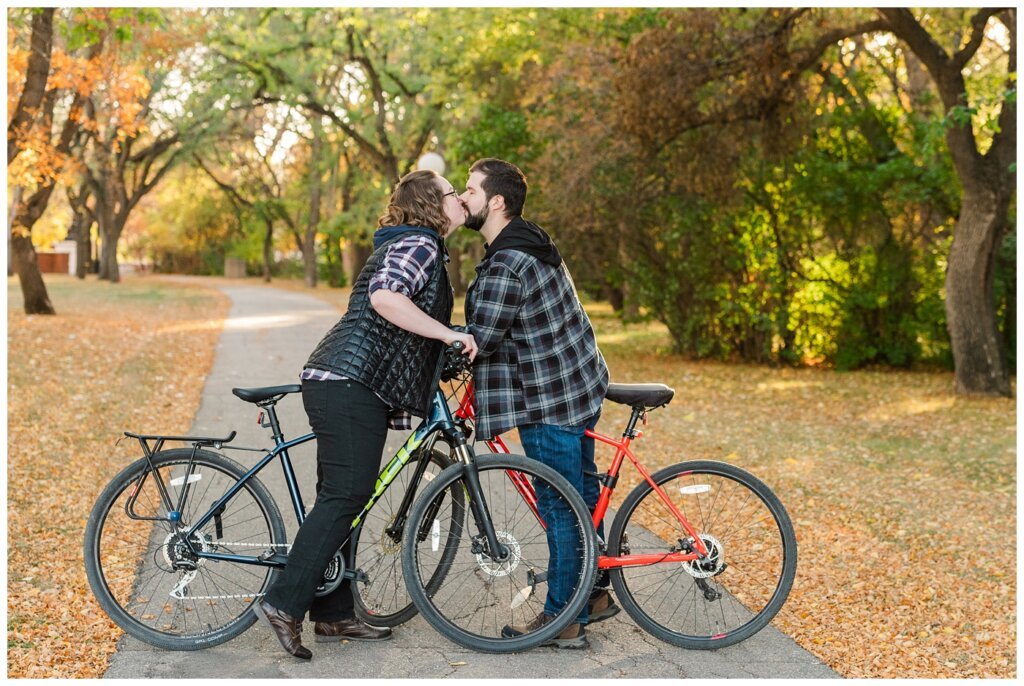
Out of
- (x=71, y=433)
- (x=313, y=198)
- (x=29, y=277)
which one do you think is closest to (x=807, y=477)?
(x=71, y=433)

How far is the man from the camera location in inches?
164

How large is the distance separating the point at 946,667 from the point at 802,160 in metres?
12.9

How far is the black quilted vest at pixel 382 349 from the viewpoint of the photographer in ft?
13.2

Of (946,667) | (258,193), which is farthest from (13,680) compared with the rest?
(258,193)

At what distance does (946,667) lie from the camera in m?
4.40

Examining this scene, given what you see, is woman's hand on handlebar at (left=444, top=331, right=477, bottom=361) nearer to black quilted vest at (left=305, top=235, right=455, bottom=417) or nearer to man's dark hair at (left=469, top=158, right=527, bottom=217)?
black quilted vest at (left=305, top=235, right=455, bottom=417)

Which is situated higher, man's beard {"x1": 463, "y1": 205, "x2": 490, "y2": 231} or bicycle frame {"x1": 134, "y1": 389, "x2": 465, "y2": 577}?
man's beard {"x1": 463, "y1": 205, "x2": 490, "y2": 231}

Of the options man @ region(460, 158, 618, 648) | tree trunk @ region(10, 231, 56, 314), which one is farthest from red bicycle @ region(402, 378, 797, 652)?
tree trunk @ region(10, 231, 56, 314)

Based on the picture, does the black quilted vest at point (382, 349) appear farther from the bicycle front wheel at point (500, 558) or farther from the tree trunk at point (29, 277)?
the tree trunk at point (29, 277)

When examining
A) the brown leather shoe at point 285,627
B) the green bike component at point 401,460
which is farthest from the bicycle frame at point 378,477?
the brown leather shoe at point 285,627

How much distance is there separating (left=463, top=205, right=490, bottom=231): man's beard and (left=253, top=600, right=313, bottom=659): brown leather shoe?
167cm

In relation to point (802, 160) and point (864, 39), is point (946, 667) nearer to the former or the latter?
point (802, 160)

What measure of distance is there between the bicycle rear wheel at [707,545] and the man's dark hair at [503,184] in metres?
1.23

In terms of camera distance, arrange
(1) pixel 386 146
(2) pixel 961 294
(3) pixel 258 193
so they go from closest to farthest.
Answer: (2) pixel 961 294 < (1) pixel 386 146 < (3) pixel 258 193
